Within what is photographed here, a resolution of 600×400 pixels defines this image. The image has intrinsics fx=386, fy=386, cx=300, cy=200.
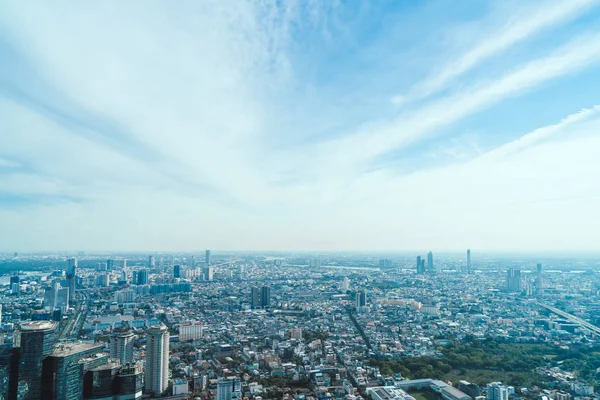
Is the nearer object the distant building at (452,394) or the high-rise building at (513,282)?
the distant building at (452,394)

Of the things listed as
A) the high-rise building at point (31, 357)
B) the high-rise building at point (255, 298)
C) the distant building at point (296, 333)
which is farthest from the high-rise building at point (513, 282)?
the high-rise building at point (31, 357)

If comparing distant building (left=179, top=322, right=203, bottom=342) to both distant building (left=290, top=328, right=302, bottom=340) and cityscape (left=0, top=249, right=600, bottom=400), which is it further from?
distant building (left=290, top=328, right=302, bottom=340)

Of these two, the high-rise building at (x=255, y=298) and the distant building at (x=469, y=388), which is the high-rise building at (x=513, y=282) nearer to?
the high-rise building at (x=255, y=298)

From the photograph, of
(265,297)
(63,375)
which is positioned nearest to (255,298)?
(265,297)

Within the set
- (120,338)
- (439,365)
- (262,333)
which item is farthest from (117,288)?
(439,365)

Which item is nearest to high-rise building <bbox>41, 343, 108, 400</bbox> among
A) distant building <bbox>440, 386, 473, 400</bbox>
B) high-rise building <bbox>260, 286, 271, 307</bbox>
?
distant building <bbox>440, 386, 473, 400</bbox>
